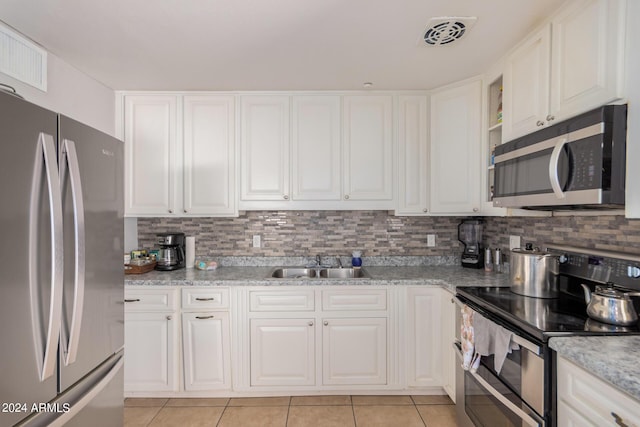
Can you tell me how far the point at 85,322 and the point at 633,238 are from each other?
7.73 feet

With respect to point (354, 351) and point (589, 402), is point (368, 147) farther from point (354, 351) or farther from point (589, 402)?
point (589, 402)

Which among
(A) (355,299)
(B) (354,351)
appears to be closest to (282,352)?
(B) (354,351)

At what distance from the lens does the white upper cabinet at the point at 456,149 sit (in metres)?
2.42

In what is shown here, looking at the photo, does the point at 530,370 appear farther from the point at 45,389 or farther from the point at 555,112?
the point at 45,389

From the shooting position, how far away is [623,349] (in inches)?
43.3

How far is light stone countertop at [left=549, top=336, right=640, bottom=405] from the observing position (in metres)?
0.93

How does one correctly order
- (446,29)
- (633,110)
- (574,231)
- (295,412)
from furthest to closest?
(295,412) < (574,231) < (446,29) < (633,110)

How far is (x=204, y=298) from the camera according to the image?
234 centimetres

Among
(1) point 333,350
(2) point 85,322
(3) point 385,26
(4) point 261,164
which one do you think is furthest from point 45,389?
(3) point 385,26

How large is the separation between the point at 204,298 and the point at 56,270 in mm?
1363

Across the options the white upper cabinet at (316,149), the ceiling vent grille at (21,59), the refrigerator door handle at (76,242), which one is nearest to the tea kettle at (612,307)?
the white upper cabinet at (316,149)

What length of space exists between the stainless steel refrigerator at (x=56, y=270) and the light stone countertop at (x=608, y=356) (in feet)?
5.61

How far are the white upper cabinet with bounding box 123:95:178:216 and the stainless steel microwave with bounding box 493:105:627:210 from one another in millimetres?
2409

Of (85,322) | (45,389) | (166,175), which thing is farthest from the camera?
(166,175)
